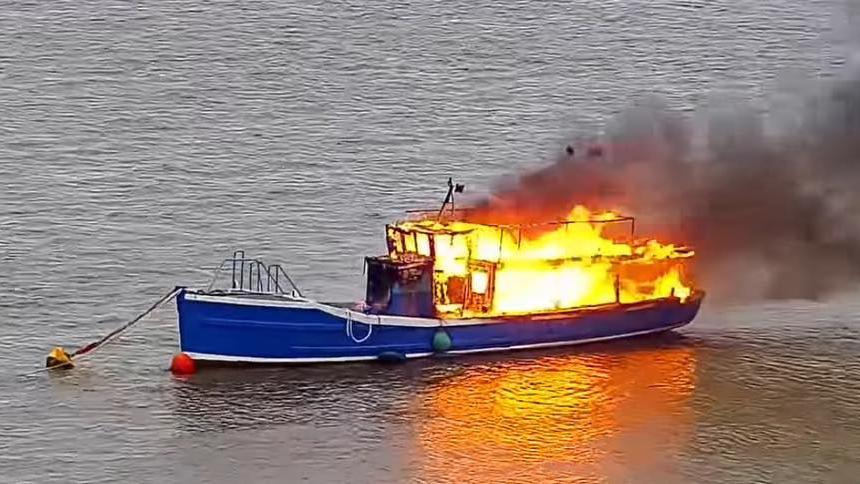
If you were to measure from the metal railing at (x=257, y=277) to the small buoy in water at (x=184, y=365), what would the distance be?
1126cm

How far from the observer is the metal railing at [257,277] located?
84000mm

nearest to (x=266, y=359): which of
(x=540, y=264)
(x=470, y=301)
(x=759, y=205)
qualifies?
(x=470, y=301)

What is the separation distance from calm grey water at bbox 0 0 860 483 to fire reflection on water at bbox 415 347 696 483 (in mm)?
135

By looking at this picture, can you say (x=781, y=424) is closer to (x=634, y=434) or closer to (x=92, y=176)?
(x=634, y=434)

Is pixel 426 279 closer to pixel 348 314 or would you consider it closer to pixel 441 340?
pixel 441 340

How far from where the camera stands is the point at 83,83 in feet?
Result: 427

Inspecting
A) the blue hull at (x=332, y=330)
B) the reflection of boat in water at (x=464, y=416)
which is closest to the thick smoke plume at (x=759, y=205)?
the blue hull at (x=332, y=330)

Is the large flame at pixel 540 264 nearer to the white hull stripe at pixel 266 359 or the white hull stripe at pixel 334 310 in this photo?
the white hull stripe at pixel 334 310

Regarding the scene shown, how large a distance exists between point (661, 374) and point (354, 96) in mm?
59773

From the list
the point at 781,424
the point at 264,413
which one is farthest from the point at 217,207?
the point at 781,424

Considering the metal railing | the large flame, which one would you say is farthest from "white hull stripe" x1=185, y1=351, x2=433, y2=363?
the metal railing

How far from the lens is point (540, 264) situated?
238 ft

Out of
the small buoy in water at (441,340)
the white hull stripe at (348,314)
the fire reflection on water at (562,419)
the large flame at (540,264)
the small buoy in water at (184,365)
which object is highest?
the large flame at (540,264)

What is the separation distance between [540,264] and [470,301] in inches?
125
